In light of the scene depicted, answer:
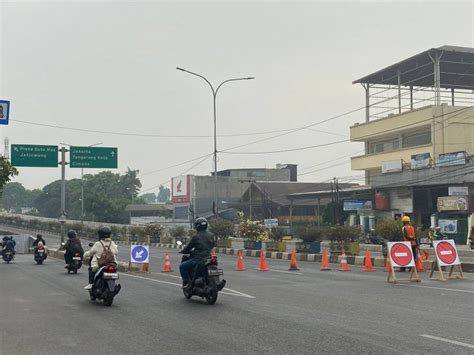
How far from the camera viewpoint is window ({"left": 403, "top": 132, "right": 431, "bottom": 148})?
2118 inches

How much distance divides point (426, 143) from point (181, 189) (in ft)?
150

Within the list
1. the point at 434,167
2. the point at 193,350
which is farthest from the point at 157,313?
the point at 434,167

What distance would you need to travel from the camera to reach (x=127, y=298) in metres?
10.9

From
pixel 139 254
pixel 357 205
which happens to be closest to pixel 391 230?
pixel 139 254

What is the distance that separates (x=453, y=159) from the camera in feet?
132

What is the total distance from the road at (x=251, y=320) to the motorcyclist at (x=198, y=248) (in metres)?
0.68

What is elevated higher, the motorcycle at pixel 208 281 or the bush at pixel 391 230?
the bush at pixel 391 230

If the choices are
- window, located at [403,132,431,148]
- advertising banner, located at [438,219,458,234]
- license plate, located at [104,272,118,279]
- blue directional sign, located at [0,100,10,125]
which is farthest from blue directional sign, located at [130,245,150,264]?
window, located at [403,132,431,148]

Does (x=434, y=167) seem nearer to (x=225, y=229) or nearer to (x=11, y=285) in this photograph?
(x=225, y=229)

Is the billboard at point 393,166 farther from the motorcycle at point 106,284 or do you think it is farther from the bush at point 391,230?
the motorcycle at point 106,284

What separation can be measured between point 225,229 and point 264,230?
10.6ft

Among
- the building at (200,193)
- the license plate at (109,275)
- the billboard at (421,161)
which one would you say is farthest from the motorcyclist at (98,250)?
the building at (200,193)

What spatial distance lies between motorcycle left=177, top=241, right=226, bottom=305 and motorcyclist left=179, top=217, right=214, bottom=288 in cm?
13

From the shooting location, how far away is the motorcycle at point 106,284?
9.82 m
